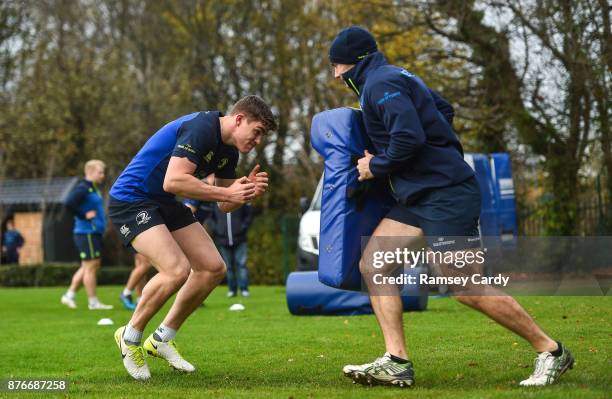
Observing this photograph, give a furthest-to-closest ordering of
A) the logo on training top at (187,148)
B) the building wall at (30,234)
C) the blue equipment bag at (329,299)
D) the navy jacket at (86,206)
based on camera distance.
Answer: the building wall at (30,234)
the navy jacket at (86,206)
the blue equipment bag at (329,299)
the logo on training top at (187,148)

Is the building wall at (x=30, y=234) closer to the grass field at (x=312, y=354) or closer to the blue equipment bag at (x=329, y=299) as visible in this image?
the grass field at (x=312, y=354)

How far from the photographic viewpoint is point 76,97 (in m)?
35.8

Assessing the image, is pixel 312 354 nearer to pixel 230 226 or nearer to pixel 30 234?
pixel 230 226

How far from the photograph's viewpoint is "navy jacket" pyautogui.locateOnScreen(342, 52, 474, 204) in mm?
5957

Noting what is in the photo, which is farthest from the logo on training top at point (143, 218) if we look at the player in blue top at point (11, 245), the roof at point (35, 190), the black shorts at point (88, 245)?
the roof at point (35, 190)

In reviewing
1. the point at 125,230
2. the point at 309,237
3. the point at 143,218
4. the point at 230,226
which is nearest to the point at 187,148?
the point at 143,218

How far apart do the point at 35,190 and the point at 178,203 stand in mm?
29433

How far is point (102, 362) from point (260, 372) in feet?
5.38

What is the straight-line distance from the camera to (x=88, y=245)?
15047 mm

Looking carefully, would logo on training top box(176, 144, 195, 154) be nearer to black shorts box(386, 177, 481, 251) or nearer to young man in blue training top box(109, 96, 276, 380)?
young man in blue training top box(109, 96, 276, 380)

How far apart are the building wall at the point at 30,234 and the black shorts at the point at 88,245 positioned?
21.9 metres

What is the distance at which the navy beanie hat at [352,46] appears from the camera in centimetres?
632

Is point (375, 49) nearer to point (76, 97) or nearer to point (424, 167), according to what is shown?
point (424, 167)

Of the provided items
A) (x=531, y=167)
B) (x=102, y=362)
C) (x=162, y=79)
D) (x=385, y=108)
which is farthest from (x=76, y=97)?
(x=385, y=108)
